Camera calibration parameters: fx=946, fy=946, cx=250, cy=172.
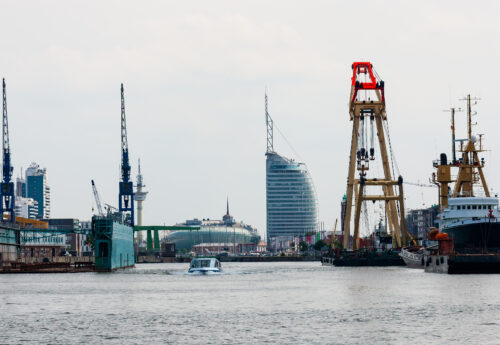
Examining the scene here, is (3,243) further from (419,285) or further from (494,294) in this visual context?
(494,294)

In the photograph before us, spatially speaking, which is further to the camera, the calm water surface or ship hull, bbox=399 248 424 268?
ship hull, bbox=399 248 424 268

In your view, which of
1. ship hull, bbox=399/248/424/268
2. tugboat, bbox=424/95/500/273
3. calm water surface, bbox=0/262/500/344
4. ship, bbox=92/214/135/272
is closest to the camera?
calm water surface, bbox=0/262/500/344

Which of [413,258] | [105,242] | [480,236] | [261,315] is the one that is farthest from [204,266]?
[261,315]

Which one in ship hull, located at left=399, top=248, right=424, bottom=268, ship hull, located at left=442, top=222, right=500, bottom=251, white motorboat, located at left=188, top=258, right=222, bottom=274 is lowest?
white motorboat, located at left=188, top=258, right=222, bottom=274

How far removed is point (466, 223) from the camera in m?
125

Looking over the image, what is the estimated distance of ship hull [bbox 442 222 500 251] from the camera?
399ft

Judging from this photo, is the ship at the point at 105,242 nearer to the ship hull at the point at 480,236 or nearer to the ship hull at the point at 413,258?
the ship hull at the point at 413,258

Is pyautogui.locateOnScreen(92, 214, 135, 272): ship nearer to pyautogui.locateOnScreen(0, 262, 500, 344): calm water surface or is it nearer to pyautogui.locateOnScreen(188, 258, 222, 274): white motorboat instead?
pyautogui.locateOnScreen(188, 258, 222, 274): white motorboat

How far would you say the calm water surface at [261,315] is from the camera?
161 ft

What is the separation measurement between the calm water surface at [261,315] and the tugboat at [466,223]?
65.4ft

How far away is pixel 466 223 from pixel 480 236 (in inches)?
122

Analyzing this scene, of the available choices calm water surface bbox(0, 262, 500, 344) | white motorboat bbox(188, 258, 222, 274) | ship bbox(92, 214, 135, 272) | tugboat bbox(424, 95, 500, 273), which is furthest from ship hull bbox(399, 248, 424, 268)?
calm water surface bbox(0, 262, 500, 344)

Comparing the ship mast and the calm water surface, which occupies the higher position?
the ship mast

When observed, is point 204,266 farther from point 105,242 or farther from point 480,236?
point 480,236
